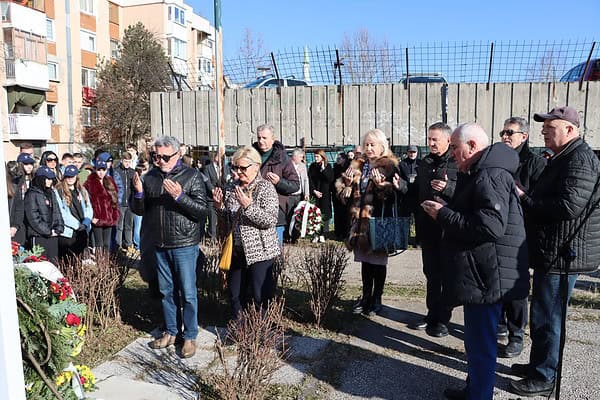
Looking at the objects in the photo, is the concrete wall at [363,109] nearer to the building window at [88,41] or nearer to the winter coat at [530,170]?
the winter coat at [530,170]

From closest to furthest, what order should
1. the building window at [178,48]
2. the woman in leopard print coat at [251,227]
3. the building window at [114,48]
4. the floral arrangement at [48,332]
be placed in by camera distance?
1. the floral arrangement at [48,332]
2. the woman in leopard print coat at [251,227]
3. the building window at [114,48]
4. the building window at [178,48]

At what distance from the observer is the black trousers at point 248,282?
4695 mm

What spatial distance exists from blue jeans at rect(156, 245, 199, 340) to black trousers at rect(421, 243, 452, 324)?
2.20m

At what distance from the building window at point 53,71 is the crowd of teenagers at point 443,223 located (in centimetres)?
3278

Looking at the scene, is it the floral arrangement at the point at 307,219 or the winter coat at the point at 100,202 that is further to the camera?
the floral arrangement at the point at 307,219

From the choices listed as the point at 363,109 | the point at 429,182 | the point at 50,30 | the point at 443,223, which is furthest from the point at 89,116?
the point at 443,223

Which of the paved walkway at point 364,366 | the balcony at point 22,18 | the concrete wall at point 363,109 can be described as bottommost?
the paved walkway at point 364,366

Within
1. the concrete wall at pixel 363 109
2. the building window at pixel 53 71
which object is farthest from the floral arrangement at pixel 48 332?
the building window at pixel 53 71

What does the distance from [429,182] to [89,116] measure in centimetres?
3796

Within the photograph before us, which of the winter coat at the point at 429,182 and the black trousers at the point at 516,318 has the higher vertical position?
the winter coat at the point at 429,182

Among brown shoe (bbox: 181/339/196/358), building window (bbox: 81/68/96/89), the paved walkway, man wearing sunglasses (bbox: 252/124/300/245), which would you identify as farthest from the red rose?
building window (bbox: 81/68/96/89)

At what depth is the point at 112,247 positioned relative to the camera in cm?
903

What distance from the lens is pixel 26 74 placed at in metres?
31.2

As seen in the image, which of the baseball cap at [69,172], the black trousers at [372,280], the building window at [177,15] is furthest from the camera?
the building window at [177,15]
